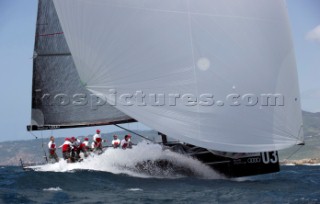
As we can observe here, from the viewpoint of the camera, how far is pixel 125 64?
15961mm

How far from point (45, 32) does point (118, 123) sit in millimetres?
4717

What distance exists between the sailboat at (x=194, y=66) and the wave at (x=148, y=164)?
222 cm

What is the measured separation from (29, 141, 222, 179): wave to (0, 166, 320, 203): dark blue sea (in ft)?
2.05

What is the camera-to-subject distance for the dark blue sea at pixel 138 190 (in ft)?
42.4

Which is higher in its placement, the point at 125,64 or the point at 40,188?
the point at 125,64

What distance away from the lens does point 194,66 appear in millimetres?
15969

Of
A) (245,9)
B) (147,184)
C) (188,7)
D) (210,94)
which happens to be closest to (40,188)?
(147,184)

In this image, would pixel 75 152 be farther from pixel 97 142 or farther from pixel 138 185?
pixel 138 185

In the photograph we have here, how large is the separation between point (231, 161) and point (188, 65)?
441 centimetres

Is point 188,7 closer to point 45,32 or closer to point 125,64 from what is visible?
point 125,64

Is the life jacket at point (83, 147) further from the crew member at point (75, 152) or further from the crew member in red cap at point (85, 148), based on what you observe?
the crew member at point (75, 152)

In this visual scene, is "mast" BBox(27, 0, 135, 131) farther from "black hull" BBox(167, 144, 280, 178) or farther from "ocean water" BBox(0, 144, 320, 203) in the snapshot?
"black hull" BBox(167, 144, 280, 178)

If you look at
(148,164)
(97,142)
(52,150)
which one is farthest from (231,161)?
(52,150)
